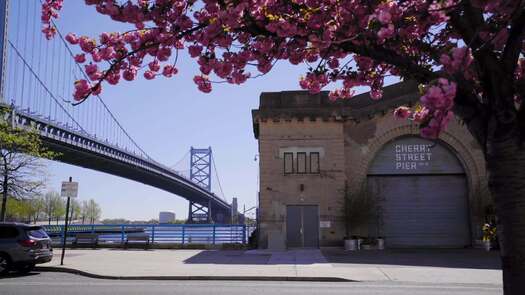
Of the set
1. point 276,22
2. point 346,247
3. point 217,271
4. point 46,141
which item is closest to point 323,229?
point 346,247

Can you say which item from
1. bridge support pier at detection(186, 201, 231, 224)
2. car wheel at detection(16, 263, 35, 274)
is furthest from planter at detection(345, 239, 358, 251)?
bridge support pier at detection(186, 201, 231, 224)

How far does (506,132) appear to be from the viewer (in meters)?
4.07

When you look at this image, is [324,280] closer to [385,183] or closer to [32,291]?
[32,291]

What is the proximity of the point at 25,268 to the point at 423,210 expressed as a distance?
18330 mm

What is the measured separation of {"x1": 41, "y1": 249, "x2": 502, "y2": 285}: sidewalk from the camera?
14.4m

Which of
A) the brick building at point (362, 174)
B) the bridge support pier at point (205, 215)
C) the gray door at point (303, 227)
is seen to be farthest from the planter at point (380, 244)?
the bridge support pier at point (205, 215)

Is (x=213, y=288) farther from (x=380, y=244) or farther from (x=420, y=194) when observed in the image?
(x=420, y=194)

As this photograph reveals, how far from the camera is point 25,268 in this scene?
1642cm

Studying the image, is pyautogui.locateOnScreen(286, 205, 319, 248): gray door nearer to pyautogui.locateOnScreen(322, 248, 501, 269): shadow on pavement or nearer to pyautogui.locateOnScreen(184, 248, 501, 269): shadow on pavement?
pyautogui.locateOnScreen(322, 248, 501, 269): shadow on pavement

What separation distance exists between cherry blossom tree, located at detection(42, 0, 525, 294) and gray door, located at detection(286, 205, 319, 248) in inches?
786

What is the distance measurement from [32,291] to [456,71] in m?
10.4

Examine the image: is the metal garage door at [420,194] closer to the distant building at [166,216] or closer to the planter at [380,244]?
the planter at [380,244]

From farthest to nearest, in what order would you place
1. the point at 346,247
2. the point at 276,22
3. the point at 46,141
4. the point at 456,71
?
the point at 46,141 < the point at 346,247 < the point at 276,22 < the point at 456,71

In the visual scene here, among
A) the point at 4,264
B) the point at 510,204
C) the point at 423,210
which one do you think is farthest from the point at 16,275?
the point at 423,210
